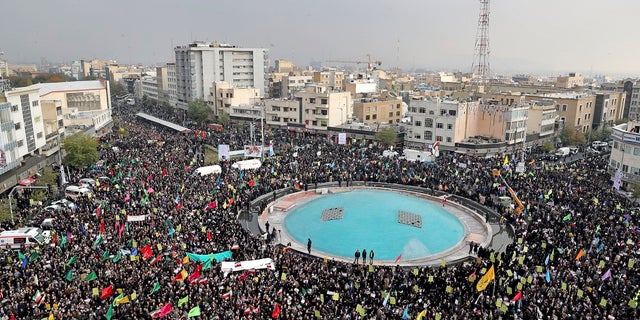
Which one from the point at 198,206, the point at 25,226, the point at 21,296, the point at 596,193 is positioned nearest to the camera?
the point at 21,296

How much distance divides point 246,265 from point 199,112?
2426 inches

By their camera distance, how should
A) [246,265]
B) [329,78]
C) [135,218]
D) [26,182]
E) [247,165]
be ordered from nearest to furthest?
[246,265], [135,218], [26,182], [247,165], [329,78]

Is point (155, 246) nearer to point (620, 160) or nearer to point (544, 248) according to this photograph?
point (544, 248)

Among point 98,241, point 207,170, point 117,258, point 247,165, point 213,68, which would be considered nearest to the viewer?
point 117,258

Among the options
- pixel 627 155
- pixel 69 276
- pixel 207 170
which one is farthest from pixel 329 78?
pixel 69 276

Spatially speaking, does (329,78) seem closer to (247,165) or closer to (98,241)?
(247,165)

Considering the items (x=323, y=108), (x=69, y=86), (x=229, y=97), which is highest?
(x=69, y=86)

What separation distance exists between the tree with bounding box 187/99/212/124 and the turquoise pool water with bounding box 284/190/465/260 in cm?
4738

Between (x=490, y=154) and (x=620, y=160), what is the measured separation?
13255mm

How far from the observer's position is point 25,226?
28.7m

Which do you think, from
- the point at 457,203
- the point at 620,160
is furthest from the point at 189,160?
the point at 620,160

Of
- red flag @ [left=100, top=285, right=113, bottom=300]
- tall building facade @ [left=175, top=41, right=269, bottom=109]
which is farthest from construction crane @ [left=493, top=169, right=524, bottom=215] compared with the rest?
tall building facade @ [left=175, top=41, right=269, bottom=109]

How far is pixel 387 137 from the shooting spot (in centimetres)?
5709

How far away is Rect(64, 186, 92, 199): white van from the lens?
34425 mm
